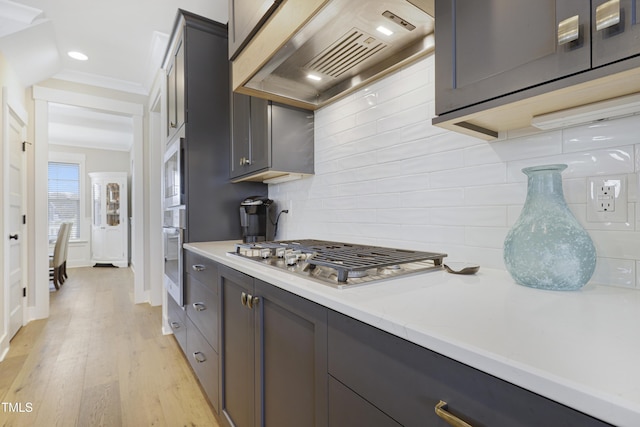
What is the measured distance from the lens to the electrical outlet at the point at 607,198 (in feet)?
2.72

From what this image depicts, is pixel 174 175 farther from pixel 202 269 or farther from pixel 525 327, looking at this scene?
pixel 525 327

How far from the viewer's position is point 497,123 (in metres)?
0.96

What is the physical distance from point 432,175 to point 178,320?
2.12 meters

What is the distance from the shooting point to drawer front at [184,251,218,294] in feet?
5.05

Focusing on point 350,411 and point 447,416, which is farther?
point 350,411

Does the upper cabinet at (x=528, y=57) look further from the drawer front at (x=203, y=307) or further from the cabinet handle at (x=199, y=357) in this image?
the cabinet handle at (x=199, y=357)

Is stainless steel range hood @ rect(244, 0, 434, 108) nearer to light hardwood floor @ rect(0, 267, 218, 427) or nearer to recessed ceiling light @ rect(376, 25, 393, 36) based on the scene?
recessed ceiling light @ rect(376, 25, 393, 36)

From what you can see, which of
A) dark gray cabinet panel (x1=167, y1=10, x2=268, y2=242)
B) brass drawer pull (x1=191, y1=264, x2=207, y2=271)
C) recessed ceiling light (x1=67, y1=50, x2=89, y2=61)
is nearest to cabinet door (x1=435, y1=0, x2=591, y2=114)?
brass drawer pull (x1=191, y1=264, x2=207, y2=271)

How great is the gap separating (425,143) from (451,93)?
19.1 inches

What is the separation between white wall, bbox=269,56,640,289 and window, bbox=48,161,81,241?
22.3 ft

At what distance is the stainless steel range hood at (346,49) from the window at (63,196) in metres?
6.93

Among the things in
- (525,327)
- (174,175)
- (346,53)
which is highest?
(346,53)

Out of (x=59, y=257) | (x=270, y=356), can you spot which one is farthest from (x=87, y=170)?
(x=270, y=356)

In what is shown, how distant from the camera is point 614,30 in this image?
59cm
